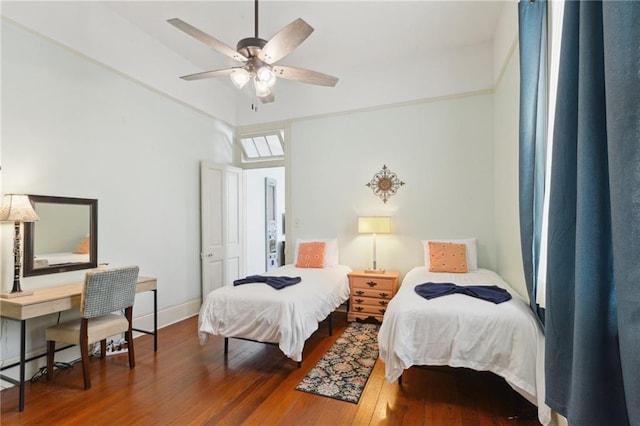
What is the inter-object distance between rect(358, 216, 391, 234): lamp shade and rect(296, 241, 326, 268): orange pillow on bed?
1.95 feet

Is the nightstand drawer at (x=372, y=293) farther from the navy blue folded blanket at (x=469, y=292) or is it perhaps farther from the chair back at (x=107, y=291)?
the chair back at (x=107, y=291)

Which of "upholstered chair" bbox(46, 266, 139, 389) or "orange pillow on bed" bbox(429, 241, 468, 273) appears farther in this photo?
"orange pillow on bed" bbox(429, 241, 468, 273)

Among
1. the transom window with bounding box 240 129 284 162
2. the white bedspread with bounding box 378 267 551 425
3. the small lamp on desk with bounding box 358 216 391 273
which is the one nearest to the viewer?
the white bedspread with bounding box 378 267 551 425

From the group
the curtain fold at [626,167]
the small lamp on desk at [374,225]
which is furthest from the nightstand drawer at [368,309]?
the curtain fold at [626,167]

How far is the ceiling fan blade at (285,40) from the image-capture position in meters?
2.05

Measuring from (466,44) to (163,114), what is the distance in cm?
388

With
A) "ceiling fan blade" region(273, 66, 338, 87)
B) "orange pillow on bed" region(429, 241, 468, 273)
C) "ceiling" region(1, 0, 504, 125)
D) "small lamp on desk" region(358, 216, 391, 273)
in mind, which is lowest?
"orange pillow on bed" region(429, 241, 468, 273)

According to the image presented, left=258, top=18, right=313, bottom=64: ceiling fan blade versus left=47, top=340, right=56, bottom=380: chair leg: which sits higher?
left=258, top=18, right=313, bottom=64: ceiling fan blade

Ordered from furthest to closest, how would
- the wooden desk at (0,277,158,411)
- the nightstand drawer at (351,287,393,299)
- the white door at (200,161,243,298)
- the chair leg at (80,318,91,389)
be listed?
the white door at (200,161,243,298), the nightstand drawer at (351,287,393,299), the chair leg at (80,318,91,389), the wooden desk at (0,277,158,411)

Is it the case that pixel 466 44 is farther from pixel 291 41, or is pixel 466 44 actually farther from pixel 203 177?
pixel 203 177

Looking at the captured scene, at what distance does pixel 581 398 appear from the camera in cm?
89

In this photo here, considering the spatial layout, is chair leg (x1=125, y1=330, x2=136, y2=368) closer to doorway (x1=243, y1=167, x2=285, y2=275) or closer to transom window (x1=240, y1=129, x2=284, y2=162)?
doorway (x1=243, y1=167, x2=285, y2=275)

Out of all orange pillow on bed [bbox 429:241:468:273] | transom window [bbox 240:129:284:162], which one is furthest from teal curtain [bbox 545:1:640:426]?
transom window [bbox 240:129:284:162]

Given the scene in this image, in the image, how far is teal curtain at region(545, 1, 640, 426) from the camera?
0.70 metres
